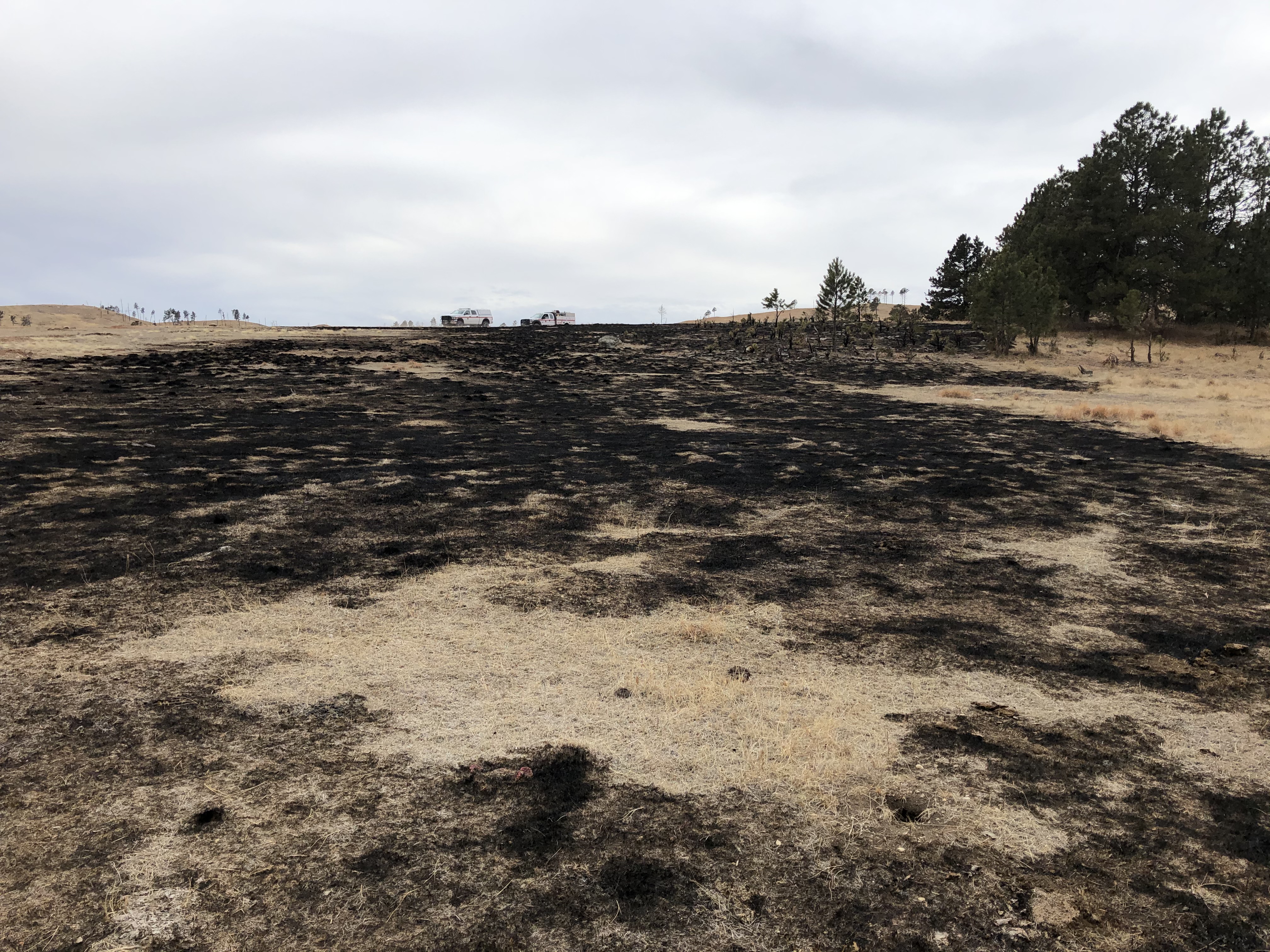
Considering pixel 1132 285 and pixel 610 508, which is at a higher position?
pixel 1132 285

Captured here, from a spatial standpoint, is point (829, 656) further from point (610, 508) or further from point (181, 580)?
point (181, 580)

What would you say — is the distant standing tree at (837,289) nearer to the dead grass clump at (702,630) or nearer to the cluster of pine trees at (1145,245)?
the cluster of pine trees at (1145,245)

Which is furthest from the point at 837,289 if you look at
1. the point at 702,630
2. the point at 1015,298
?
the point at 702,630

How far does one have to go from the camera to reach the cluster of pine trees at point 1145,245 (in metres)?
43.0

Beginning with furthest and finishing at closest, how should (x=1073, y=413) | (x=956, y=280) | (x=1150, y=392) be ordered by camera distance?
(x=956, y=280), (x=1150, y=392), (x=1073, y=413)

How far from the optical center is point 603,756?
4.93 meters

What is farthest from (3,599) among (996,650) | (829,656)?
(996,650)

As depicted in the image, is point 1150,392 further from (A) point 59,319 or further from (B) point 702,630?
(A) point 59,319

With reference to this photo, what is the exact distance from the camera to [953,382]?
114 feet

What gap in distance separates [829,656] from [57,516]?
10087 mm

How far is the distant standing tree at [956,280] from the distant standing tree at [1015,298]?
18.6 metres

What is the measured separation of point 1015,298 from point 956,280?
25.5 meters

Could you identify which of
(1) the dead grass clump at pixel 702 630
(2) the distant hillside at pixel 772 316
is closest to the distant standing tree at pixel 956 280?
(2) the distant hillside at pixel 772 316

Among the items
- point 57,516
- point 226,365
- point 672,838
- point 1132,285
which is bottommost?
point 672,838
